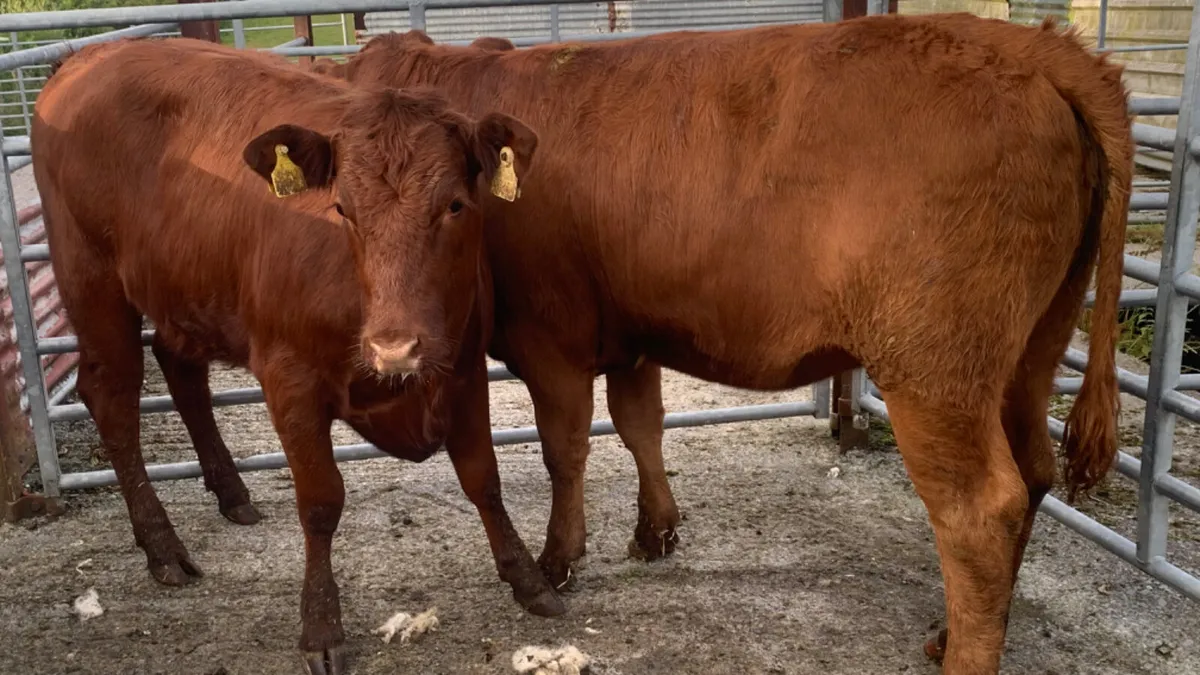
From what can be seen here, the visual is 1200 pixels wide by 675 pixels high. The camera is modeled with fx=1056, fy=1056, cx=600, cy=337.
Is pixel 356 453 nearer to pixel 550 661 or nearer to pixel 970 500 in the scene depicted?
pixel 550 661

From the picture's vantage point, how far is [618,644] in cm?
348

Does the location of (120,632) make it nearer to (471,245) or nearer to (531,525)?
(531,525)

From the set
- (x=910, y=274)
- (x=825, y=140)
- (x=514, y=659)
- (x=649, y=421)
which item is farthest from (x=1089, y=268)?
(x=514, y=659)

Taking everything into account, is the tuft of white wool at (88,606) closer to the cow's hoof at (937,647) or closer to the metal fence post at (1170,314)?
the cow's hoof at (937,647)

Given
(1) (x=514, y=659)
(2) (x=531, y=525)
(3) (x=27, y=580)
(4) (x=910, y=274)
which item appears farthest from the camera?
(2) (x=531, y=525)

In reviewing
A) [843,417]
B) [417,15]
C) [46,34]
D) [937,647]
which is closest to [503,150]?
[417,15]

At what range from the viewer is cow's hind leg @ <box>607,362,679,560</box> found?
13.2 ft

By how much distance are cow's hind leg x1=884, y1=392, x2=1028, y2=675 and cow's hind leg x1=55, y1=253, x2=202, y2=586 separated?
2.71 m

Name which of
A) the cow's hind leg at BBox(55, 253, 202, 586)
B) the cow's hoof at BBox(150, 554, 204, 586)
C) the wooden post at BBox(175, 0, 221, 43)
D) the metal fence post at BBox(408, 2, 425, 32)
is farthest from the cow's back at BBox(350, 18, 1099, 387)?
the wooden post at BBox(175, 0, 221, 43)

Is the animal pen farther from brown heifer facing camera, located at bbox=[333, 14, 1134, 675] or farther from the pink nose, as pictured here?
the pink nose

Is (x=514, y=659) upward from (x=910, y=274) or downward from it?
downward

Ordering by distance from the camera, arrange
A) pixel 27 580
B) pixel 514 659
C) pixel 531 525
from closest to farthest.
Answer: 1. pixel 514 659
2. pixel 27 580
3. pixel 531 525

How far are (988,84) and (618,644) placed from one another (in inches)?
80.9

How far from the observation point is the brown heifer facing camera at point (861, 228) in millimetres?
2781
